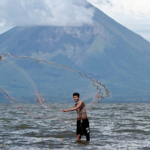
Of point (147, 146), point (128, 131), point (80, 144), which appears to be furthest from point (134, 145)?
point (128, 131)

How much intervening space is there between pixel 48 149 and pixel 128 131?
7442 mm

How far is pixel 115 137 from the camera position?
20.0 m

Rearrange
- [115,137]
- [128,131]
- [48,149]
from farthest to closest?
1. [128,131]
2. [115,137]
3. [48,149]

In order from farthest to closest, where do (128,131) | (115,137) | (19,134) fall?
1. (128,131)
2. (19,134)
3. (115,137)

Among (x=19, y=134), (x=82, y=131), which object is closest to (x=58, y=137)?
(x=19, y=134)

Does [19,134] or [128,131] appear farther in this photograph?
[128,131]

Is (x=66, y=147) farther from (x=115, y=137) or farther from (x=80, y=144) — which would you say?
(x=115, y=137)

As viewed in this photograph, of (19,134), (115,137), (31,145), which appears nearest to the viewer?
(31,145)

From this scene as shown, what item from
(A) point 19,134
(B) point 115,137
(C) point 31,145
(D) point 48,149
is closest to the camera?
(D) point 48,149

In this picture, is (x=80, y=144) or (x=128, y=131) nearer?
(x=80, y=144)

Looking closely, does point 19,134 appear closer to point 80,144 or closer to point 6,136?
point 6,136

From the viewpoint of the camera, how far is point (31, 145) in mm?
17484

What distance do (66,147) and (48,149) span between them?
796mm

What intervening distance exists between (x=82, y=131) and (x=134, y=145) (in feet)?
6.20
